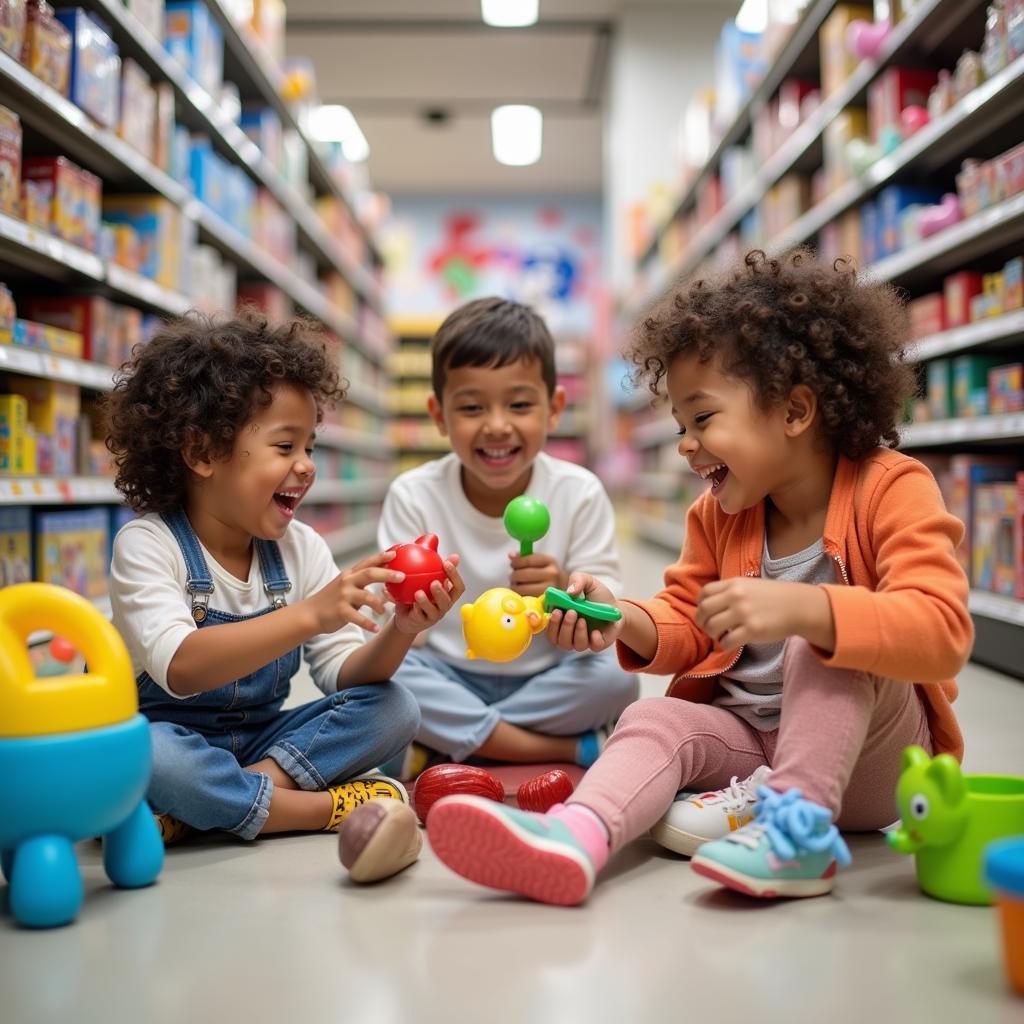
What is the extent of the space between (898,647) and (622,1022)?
0.45 meters

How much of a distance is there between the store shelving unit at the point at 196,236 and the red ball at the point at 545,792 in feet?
4.32

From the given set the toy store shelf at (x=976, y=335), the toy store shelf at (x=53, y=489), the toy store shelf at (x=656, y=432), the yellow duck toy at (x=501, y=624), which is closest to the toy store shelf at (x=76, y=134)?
the toy store shelf at (x=53, y=489)

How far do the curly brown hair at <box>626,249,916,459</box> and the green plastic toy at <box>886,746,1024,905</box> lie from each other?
417mm

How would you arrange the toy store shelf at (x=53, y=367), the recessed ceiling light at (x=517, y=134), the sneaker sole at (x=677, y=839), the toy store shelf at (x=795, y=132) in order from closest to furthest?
Result: 1. the sneaker sole at (x=677, y=839)
2. the toy store shelf at (x=53, y=367)
3. the toy store shelf at (x=795, y=132)
4. the recessed ceiling light at (x=517, y=134)

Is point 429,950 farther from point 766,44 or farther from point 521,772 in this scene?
point 766,44

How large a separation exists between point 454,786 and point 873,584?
586 mm

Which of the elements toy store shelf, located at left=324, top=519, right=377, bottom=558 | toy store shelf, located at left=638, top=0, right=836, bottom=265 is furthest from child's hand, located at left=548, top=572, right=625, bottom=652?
toy store shelf, located at left=324, top=519, right=377, bottom=558

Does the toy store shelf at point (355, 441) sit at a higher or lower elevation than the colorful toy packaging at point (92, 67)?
lower

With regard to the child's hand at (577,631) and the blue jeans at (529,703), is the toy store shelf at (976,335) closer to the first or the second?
the blue jeans at (529,703)

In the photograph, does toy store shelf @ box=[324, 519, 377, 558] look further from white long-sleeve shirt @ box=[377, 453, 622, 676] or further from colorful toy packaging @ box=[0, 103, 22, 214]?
white long-sleeve shirt @ box=[377, 453, 622, 676]

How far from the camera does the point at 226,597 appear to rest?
1389mm

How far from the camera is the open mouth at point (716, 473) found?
1.29 meters

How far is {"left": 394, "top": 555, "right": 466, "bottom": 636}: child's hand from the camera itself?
4.18ft

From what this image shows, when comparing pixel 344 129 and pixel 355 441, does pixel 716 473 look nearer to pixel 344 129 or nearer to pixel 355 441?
pixel 355 441
